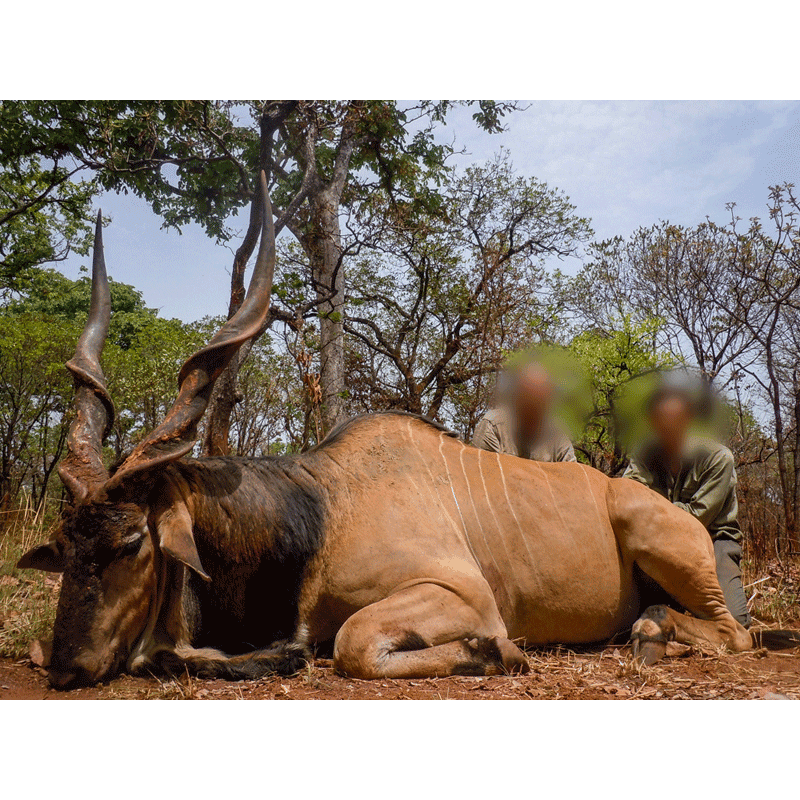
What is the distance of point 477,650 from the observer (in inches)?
107

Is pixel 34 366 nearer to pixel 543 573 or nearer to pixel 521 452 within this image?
pixel 521 452

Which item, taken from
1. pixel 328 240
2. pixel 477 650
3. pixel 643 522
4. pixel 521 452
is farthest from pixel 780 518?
pixel 328 240

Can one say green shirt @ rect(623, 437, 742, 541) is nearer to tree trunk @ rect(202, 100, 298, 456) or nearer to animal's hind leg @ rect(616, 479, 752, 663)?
animal's hind leg @ rect(616, 479, 752, 663)

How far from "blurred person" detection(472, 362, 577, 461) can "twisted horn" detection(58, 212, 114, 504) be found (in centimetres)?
233

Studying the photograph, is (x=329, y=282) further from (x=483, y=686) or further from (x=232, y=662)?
(x=483, y=686)

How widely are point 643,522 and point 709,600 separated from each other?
17.5 inches

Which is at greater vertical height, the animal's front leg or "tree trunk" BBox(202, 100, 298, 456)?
"tree trunk" BBox(202, 100, 298, 456)

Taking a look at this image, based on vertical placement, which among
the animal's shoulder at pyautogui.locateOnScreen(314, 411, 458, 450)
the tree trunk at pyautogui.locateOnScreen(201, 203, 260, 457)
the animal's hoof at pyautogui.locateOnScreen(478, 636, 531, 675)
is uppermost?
the tree trunk at pyautogui.locateOnScreen(201, 203, 260, 457)

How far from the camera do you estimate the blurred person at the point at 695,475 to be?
3.76 meters

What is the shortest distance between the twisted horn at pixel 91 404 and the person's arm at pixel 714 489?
2793 mm

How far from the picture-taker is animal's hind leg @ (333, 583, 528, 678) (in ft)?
8.58

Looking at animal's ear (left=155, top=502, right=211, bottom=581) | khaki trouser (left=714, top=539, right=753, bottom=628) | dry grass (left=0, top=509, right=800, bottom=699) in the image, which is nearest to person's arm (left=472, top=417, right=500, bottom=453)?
khaki trouser (left=714, top=539, right=753, bottom=628)

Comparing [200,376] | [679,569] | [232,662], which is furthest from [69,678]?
[679,569]

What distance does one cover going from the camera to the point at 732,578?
3.79 metres
